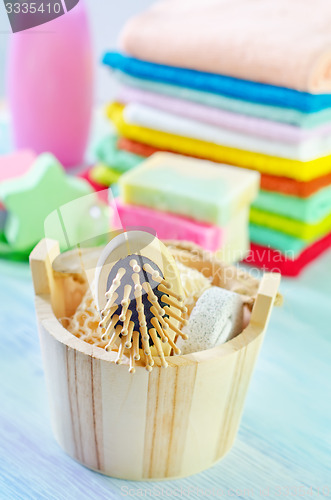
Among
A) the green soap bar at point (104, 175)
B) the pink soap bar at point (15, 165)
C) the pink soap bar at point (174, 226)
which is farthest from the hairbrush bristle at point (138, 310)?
the green soap bar at point (104, 175)

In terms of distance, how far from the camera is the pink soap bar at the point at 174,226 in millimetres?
686

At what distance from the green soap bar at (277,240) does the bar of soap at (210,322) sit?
1.12 ft

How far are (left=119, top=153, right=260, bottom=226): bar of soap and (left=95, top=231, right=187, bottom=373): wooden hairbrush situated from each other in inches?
12.4

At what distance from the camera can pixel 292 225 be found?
2.48 feet

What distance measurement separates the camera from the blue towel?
695 mm

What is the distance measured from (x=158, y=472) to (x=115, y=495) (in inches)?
1.3

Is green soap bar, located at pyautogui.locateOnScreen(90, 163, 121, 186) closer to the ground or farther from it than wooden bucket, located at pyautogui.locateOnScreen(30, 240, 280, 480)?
closer to the ground

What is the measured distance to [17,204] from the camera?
0.71m

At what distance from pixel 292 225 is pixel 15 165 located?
0.36m

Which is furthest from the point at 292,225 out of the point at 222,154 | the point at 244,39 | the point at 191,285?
the point at 191,285

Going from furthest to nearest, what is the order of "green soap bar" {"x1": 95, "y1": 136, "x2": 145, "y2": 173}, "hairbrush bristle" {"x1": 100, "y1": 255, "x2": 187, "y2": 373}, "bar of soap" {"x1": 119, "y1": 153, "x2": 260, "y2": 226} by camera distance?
"green soap bar" {"x1": 95, "y1": 136, "x2": 145, "y2": 173} < "bar of soap" {"x1": 119, "y1": 153, "x2": 260, "y2": 226} < "hairbrush bristle" {"x1": 100, "y1": 255, "x2": 187, "y2": 373}

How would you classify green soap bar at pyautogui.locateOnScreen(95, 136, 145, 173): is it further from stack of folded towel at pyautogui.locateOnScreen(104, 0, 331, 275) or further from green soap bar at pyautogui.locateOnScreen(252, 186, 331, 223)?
green soap bar at pyautogui.locateOnScreen(252, 186, 331, 223)

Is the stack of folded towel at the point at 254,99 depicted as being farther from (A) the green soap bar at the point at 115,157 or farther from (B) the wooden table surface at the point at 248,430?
(B) the wooden table surface at the point at 248,430

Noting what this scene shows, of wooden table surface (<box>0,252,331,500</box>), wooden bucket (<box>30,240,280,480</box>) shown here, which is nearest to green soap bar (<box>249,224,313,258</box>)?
wooden table surface (<box>0,252,331,500</box>)
